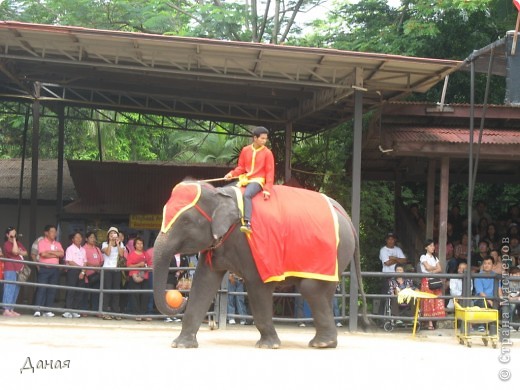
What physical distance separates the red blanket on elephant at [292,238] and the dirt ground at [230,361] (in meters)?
1.01

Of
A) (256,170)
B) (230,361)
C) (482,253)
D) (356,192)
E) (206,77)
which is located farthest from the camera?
(482,253)

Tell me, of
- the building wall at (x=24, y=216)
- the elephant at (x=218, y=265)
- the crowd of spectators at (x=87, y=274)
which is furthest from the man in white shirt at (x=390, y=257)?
the building wall at (x=24, y=216)

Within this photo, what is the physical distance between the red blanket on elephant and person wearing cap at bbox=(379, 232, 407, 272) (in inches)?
185

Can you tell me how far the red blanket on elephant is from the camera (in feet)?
34.4

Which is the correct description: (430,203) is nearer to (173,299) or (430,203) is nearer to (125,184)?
(173,299)

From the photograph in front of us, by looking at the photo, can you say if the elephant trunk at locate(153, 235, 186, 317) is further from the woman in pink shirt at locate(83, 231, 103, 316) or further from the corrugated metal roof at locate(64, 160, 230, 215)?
the corrugated metal roof at locate(64, 160, 230, 215)

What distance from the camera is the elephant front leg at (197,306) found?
10.6 meters

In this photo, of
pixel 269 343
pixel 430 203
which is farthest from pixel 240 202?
pixel 430 203

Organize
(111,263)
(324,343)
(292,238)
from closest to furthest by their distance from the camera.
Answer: (292,238)
(324,343)
(111,263)

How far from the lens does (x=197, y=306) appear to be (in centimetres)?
1062

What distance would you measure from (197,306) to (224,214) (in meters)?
1.20

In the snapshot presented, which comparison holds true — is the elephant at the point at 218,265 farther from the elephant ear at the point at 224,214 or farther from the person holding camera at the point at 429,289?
the person holding camera at the point at 429,289

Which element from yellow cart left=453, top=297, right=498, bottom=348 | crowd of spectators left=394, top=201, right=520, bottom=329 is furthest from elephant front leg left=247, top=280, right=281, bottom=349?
crowd of spectators left=394, top=201, right=520, bottom=329

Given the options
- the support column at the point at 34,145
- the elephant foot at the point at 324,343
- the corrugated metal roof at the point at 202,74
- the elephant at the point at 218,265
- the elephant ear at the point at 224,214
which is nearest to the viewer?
the elephant at the point at 218,265
